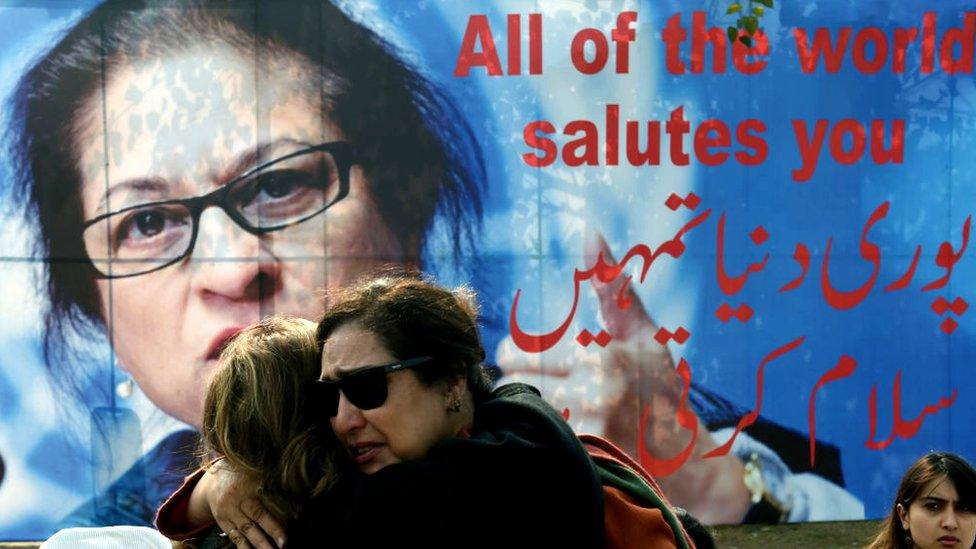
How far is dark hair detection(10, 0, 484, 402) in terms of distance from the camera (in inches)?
229

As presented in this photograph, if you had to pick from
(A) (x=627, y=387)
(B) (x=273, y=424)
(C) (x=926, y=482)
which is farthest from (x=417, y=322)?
(A) (x=627, y=387)

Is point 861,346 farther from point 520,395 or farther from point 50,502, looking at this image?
point 520,395

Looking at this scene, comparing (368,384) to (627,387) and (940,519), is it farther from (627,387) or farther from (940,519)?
(627,387)

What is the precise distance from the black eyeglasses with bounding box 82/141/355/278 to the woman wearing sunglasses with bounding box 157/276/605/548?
4.07 meters

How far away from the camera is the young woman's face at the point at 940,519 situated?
10.7 feet

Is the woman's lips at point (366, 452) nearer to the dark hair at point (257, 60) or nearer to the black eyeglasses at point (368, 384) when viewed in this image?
the black eyeglasses at point (368, 384)

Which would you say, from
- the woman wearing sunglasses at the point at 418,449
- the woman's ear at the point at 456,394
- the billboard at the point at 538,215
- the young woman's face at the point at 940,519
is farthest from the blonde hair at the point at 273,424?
the billboard at the point at 538,215

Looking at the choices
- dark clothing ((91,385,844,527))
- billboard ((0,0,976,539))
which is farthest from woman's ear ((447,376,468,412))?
dark clothing ((91,385,844,527))

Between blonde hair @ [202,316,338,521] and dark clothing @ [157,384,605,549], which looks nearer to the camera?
dark clothing @ [157,384,605,549]

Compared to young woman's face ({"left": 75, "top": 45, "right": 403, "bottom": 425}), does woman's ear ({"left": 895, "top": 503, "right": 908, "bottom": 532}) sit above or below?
below

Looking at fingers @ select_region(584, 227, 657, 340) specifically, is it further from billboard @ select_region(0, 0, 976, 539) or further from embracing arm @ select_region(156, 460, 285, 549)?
embracing arm @ select_region(156, 460, 285, 549)

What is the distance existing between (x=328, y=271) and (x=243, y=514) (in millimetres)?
4117

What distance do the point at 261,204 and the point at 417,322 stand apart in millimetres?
4264

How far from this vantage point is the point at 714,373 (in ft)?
19.5
